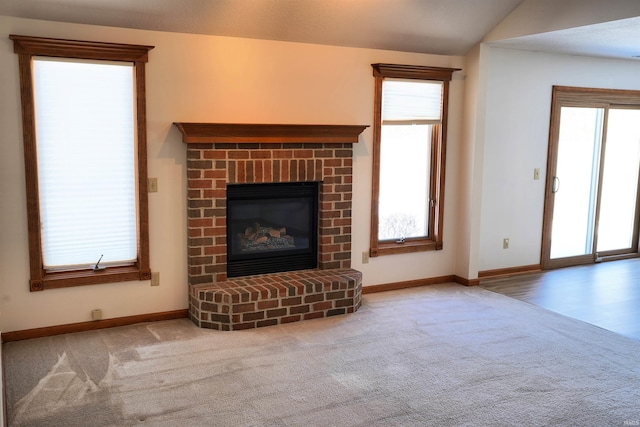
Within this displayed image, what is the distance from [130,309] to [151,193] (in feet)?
2.94

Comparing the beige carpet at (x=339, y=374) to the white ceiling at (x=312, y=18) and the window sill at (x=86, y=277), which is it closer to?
the window sill at (x=86, y=277)

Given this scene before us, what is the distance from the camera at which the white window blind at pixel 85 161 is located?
13.1ft

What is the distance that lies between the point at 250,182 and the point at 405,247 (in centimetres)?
173

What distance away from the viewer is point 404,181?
5500 mm

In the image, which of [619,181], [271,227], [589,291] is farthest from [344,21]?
[619,181]

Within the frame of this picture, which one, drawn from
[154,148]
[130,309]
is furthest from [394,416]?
[154,148]

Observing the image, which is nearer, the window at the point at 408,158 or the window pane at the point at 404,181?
the window at the point at 408,158

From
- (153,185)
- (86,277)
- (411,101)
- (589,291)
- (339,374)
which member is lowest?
(339,374)

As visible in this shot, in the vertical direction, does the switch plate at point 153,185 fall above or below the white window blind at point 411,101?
below

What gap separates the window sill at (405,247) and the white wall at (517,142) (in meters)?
0.59

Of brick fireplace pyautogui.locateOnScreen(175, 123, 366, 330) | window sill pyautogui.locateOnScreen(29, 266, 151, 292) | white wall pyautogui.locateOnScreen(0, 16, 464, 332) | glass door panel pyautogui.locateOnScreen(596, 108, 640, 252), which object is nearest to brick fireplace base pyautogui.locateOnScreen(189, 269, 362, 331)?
brick fireplace pyautogui.locateOnScreen(175, 123, 366, 330)

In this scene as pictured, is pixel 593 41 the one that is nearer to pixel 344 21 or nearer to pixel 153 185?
pixel 344 21

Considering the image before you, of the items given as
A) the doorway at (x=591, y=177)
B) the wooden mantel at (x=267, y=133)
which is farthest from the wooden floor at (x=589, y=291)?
the wooden mantel at (x=267, y=133)

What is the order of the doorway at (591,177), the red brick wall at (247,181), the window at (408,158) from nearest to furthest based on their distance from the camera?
the red brick wall at (247,181), the window at (408,158), the doorway at (591,177)
